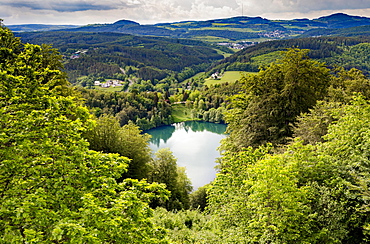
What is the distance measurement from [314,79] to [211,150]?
49.4m

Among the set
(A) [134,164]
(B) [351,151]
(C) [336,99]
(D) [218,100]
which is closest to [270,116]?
(C) [336,99]

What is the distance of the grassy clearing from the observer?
11106 centimetres

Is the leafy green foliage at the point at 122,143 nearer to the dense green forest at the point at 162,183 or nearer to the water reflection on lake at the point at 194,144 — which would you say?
the dense green forest at the point at 162,183

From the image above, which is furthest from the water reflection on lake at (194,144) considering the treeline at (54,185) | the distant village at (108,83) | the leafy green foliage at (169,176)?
the distant village at (108,83)

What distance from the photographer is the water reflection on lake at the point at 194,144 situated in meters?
53.8

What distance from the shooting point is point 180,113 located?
116375 millimetres

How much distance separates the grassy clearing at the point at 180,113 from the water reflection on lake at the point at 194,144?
364 centimetres

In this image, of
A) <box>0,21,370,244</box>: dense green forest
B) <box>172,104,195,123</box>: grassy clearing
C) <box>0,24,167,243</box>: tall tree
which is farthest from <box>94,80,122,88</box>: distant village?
<box>0,24,167,243</box>: tall tree

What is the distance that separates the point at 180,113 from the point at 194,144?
135ft

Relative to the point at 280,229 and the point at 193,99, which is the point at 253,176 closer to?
the point at 280,229

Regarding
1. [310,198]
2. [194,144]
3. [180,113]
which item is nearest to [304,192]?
[310,198]

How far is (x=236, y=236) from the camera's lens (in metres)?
11.7

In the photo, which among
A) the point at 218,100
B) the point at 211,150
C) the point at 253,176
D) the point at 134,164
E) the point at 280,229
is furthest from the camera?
the point at 218,100

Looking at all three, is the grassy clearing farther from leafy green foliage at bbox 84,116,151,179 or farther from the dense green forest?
the dense green forest
